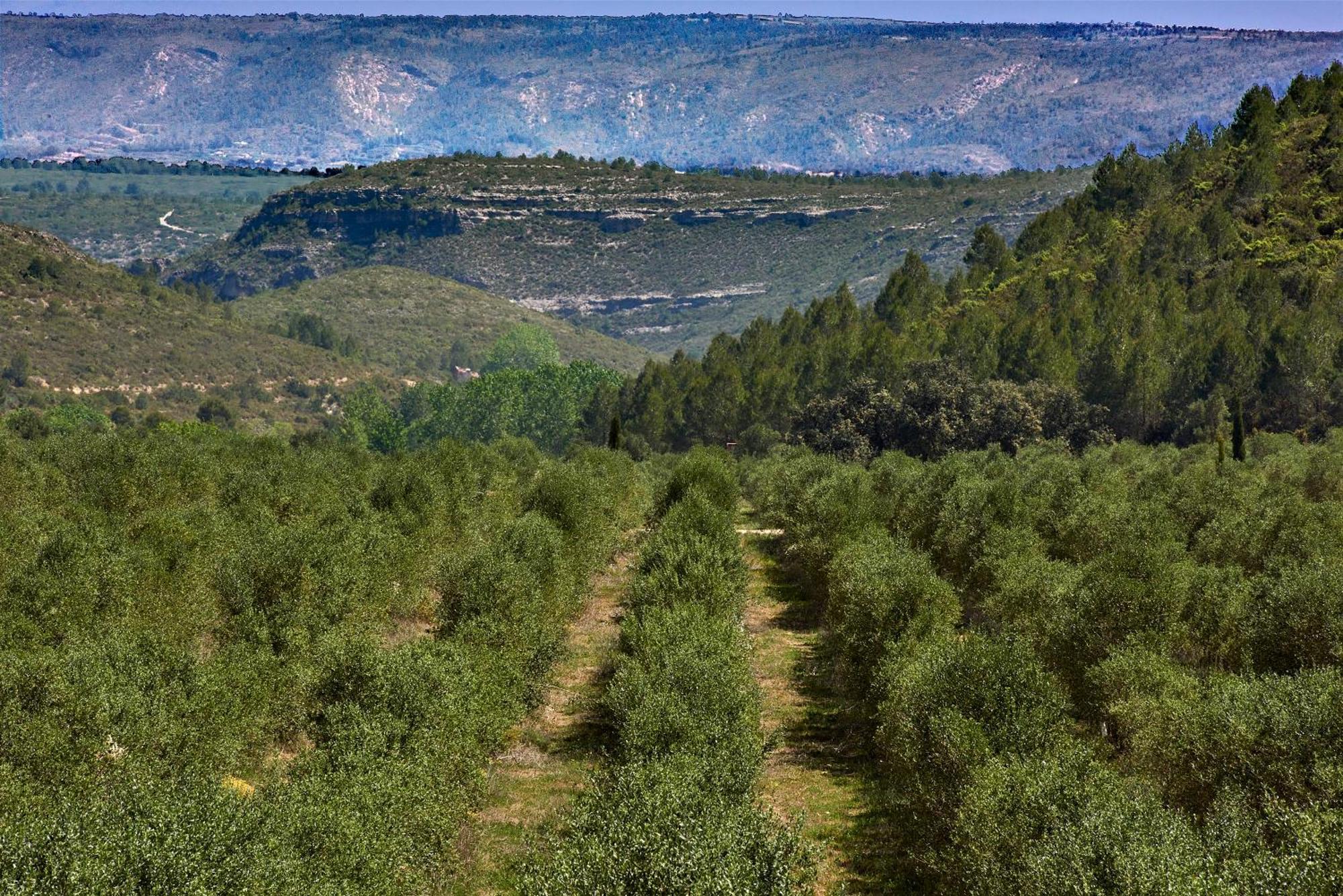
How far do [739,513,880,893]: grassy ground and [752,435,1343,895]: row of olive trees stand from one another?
40.6 inches

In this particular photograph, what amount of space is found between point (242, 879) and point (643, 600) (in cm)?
2725

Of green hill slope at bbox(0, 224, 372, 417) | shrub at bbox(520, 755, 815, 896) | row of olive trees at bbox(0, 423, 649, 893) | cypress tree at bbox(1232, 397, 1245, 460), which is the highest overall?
shrub at bbox(520, 755, 815, 896)

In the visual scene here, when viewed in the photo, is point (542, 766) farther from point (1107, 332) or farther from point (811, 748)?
point (1107, 332)

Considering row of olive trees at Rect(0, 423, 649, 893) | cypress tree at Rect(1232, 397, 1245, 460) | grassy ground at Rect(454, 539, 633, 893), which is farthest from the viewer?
cypress tree at Rect(1232, 397, 1245, 460)

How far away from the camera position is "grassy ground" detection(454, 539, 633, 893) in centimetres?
3150

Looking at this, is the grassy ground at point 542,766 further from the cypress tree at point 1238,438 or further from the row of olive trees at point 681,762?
the cypress tree at point 1238,438

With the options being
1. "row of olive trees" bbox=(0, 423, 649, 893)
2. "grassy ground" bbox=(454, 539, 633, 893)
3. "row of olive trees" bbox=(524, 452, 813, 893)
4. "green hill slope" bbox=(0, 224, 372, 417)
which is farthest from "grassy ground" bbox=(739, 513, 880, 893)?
"green hill slope" bbox=(0, 224, 372, 417)

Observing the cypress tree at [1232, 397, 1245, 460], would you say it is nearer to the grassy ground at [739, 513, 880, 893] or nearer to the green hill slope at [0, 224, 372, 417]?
the grassy ground at [739, 513, 880, 893]

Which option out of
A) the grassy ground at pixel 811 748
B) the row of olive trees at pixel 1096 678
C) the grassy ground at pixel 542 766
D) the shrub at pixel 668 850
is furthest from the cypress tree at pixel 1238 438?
the shrub at pixel 668 850

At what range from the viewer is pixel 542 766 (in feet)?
127

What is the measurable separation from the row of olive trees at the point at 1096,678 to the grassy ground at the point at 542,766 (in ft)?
30.4

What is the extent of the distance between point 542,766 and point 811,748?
9181 millimetres

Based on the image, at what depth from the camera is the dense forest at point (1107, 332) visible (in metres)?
101

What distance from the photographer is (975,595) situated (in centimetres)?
5128
